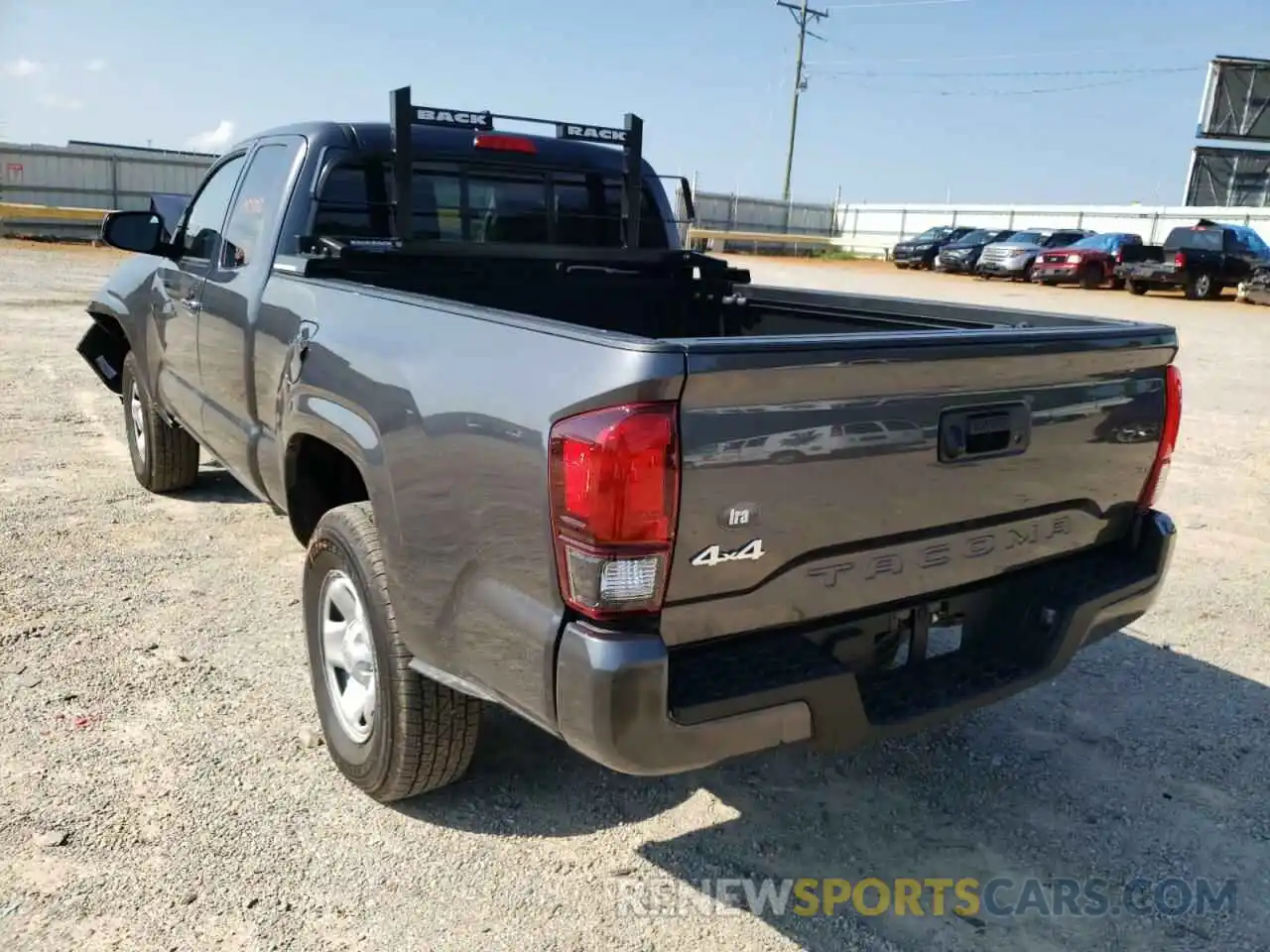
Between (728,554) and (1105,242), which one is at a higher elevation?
(1105,242)

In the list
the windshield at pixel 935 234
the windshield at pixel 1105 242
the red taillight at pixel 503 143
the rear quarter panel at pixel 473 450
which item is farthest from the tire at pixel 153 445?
the windshield at pixel 935 234

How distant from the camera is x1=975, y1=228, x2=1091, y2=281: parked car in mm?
30312

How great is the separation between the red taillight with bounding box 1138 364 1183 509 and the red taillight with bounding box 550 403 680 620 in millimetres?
1797

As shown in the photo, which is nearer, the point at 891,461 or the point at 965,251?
the point at 891,461

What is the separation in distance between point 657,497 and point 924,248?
36556 millimetres

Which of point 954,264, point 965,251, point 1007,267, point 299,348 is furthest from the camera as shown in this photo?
point 954,264

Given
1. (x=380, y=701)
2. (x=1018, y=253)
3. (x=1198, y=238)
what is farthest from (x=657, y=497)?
(x=1018, y=253)

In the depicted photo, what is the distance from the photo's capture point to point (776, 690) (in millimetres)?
2287

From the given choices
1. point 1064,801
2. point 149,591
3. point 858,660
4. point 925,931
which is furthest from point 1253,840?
point 149,591

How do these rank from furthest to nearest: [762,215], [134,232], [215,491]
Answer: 1. [762,215]
2. [215,491]
3. [134,232]

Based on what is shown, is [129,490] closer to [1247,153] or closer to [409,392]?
[409,392]

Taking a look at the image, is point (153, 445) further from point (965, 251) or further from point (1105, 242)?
point (965, 251)

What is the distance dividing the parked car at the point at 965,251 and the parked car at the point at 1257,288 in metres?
8.61

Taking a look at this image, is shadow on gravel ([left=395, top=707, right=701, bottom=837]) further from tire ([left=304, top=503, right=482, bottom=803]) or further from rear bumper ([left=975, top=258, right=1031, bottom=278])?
rear bumper ([left=975, top=258, right=1031, bottom=278])
